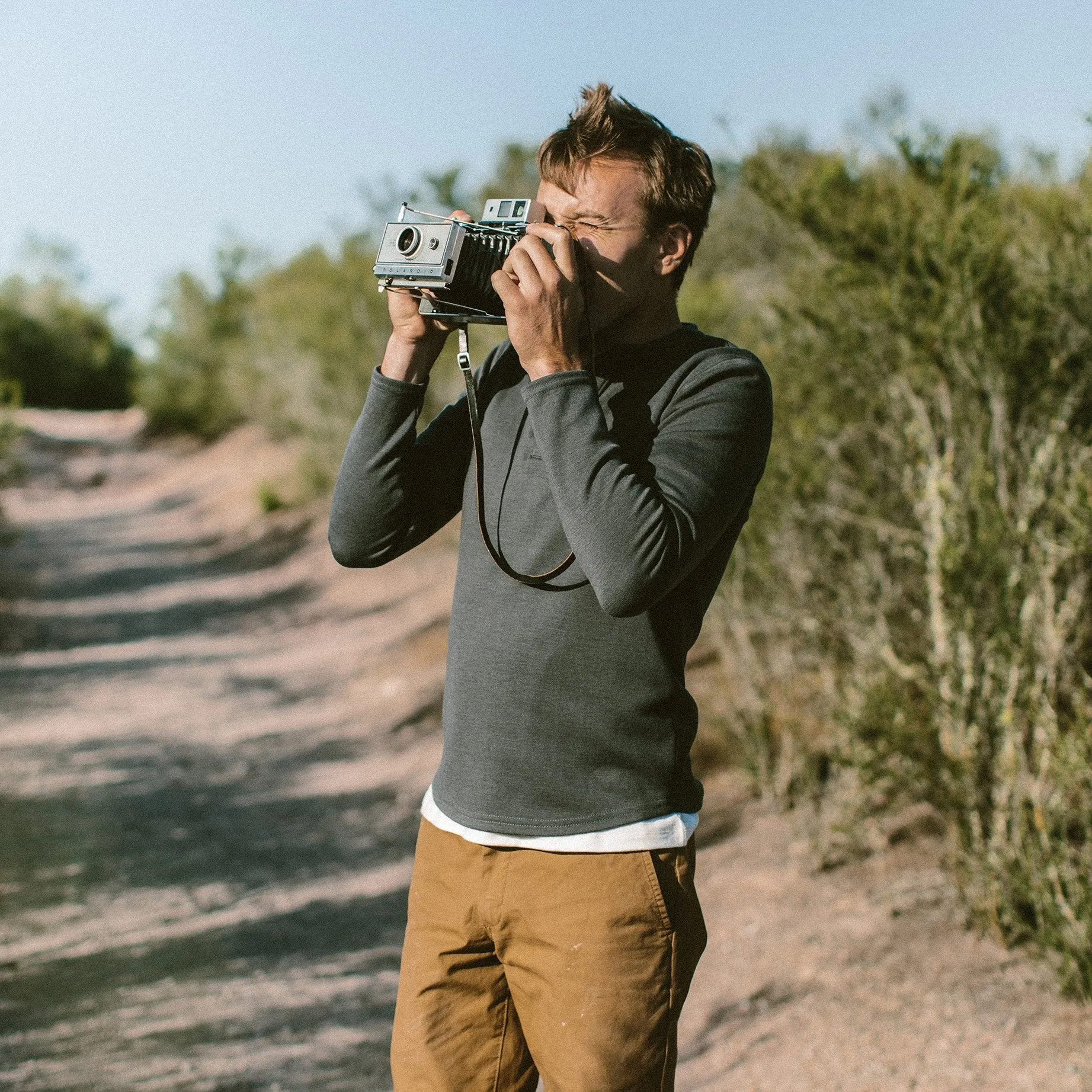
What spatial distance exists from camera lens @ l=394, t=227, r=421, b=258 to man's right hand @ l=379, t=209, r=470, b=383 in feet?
0.26

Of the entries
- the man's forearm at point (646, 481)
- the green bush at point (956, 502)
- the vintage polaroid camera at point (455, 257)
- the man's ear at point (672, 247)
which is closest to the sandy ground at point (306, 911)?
the green bush at point (956, 502)

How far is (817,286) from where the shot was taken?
474 centimetres

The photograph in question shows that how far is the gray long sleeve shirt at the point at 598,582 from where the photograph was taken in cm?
153

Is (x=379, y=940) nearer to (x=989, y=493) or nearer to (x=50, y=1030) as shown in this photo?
(x=50, y=1030)

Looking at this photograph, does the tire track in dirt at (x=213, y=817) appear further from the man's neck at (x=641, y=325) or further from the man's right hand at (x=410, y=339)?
the man's neck at (x=641, y=325)

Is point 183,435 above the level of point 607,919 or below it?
below

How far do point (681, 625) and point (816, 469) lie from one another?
3.27 metres

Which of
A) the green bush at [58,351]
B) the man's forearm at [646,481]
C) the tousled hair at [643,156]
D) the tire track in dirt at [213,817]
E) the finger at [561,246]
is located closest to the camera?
the man's forearm at [646,481]

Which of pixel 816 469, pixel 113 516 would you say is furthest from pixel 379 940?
pixel 113 516

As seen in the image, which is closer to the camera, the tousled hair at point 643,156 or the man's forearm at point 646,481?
the man's forearm at point 646,481

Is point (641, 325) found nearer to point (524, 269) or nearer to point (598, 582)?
point (524, 269)

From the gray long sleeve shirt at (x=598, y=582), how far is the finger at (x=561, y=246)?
15 cm

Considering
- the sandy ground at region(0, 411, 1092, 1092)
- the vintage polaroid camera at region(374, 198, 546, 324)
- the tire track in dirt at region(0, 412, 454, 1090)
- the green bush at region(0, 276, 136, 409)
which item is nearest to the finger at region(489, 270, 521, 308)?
the vintage polaroid camera at region(374, 198, 546, 324)

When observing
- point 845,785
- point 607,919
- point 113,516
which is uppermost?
point 607,919
